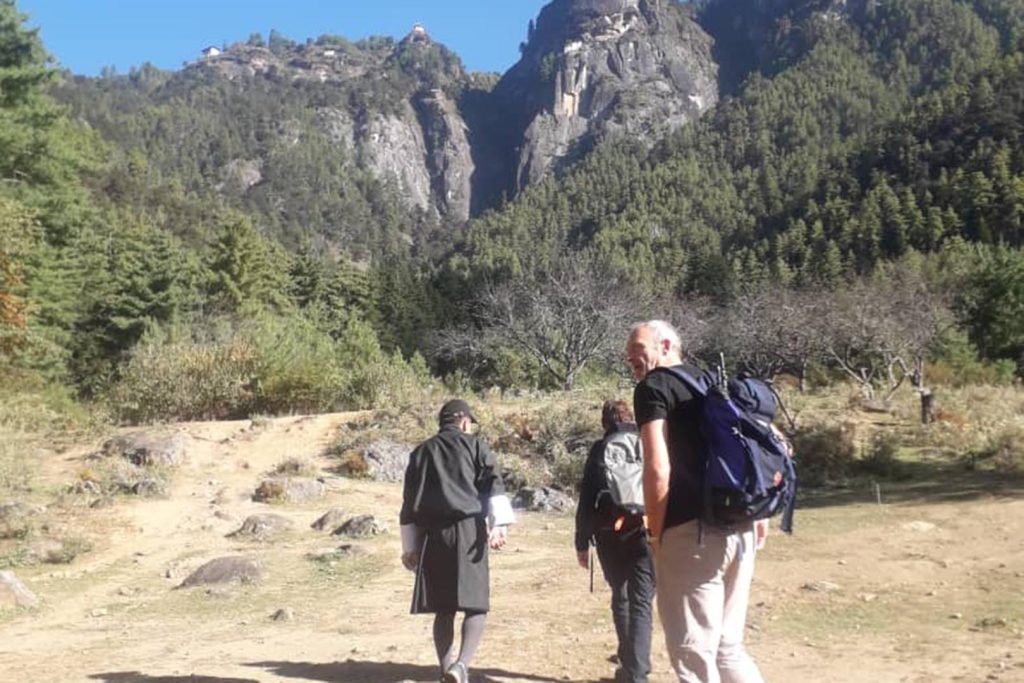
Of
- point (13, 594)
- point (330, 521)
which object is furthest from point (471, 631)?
point (330, 521)

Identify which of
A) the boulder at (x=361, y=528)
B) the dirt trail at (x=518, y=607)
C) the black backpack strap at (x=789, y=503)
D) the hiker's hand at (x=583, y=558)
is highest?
the black backpack strap at (x=789, y=503)

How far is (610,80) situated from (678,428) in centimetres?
16812

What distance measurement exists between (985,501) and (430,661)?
7.49 m

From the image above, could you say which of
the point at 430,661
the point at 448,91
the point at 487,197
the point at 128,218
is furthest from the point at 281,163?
the point at 430,661

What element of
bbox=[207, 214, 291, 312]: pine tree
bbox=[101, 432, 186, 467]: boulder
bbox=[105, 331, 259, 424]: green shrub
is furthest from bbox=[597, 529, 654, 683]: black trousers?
bbox=[207, 214, 291, 312]: pine tree

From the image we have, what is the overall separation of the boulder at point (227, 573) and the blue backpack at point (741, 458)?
→ 6.15m

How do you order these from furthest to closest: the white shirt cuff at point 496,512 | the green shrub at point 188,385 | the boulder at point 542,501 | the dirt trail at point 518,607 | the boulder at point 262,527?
the green shrub at point 188,385 < the boulder at point 542,501 < the boulder at point 262,527 < the dirt trail at point 518,607 < the white shirt cuff at point 496,512

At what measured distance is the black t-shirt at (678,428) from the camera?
2918mm

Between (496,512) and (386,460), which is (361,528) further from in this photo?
(496,512)

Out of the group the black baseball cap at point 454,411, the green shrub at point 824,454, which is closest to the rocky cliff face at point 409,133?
the green shrub at point 824,454

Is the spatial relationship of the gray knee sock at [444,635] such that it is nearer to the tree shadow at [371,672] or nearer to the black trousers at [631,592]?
the tree shadow at [371,672]

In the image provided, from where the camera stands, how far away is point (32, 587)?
26.4ft

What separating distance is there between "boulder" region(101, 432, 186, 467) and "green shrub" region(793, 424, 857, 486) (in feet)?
31.0

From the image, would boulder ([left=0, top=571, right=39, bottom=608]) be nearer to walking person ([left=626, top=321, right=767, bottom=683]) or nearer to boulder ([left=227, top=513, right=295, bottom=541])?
boulder ([left=227, top=513, right=295, bottom=541])
